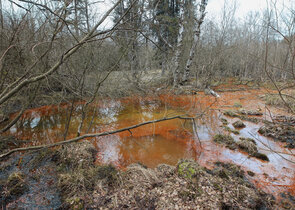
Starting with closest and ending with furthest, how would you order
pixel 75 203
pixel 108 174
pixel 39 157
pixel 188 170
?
pixel 75 203 < pixel 188 170 < pixel 108 174 < pixel 39 157

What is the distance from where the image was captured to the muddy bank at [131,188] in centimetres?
297

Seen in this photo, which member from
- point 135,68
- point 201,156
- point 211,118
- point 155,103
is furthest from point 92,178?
point 135,68

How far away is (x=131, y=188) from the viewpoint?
3.29 meters

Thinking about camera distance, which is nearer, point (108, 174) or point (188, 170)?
point (188, 170)

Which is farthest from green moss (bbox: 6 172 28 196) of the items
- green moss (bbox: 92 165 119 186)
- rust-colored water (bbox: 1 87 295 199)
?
rust-colored water (bbox: 1 87 295 199)

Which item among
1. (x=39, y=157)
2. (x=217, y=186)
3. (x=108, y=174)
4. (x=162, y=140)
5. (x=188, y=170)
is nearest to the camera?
(x=217, y=186)

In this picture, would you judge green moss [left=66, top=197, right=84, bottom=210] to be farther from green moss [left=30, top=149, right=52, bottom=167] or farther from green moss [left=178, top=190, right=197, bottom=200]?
green moss [left=178, top=190, right=197, bottom=200]

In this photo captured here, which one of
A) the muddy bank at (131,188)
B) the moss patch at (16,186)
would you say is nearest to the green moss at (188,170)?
the muddy bank at (131,188)

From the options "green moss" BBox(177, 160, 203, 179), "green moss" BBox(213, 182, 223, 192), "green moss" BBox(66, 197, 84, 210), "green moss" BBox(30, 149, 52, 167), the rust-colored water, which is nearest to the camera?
"green moss" BBox(66, 197, 84, 210)

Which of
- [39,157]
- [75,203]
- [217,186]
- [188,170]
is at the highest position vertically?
[188,170]

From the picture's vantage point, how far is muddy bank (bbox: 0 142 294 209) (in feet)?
9.73

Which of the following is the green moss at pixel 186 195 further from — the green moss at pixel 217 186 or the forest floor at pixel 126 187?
the green moss at pixel 217 186

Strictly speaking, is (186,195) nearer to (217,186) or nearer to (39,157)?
(217,186)

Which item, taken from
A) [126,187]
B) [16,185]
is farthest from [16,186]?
[126,187]
